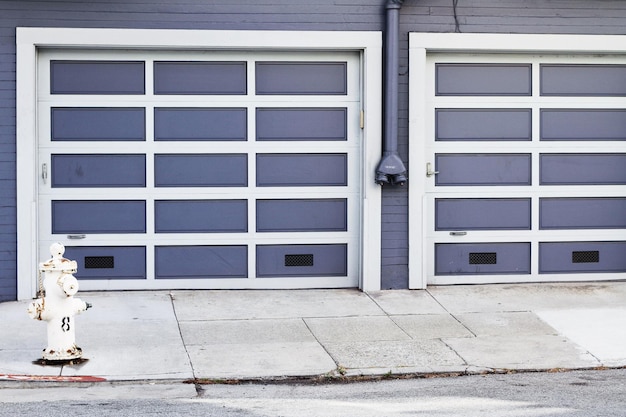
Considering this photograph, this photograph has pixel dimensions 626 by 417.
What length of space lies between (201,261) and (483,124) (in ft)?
10.4

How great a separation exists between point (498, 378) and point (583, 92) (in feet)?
14.4

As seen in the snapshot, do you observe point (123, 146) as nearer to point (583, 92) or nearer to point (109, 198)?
point (109, 198)

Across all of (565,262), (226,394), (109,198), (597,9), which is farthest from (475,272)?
(226,394)

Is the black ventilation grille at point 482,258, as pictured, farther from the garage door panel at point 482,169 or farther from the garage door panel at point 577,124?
the garage door panel at point 577,124

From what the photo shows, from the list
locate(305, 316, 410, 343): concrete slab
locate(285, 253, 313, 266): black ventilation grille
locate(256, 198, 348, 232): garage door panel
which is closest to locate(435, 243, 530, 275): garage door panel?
locate(256, 198, 348, 232): garage door panel

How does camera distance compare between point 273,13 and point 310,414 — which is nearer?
point 310,414

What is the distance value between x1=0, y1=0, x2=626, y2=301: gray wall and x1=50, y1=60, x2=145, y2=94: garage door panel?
1.31 ft

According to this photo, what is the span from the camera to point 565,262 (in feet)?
38.5

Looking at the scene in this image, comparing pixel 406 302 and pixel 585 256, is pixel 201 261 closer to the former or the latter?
pixel 406 302

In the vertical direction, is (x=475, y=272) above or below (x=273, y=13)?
below

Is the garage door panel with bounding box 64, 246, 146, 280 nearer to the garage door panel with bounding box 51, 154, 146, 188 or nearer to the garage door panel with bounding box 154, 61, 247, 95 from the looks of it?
the garage door panel with bounding box 51, 154, 146, 188

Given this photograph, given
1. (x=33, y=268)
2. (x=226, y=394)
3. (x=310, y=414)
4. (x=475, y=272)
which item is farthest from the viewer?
(x=475, y=272)

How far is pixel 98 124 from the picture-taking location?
437 inches

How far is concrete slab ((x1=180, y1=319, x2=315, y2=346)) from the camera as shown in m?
9.42
